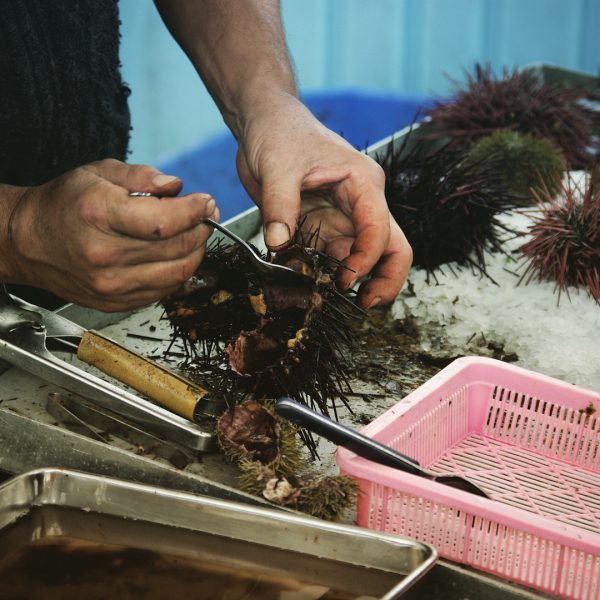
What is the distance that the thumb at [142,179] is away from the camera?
85 cm

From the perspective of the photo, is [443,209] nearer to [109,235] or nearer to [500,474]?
[500,474]

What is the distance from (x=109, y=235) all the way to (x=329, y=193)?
41 centimetres

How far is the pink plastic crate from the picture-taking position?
2.41ft

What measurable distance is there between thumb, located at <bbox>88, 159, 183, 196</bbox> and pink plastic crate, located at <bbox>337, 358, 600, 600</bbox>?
1.04 feet

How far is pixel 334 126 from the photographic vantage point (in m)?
2.57

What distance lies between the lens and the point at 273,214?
1032mm

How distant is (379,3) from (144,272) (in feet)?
9.96

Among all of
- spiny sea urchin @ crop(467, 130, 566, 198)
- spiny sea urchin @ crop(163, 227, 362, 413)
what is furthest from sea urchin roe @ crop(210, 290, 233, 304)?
spiny sea urchin @ crop(467, 130, 566, 198)

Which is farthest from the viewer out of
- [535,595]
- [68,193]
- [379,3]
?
[379,3]

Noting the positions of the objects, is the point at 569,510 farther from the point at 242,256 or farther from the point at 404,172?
the point at 404,172

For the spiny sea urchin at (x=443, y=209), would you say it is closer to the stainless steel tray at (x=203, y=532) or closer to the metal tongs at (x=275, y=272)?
the metal tongs at (x=275, y=272)

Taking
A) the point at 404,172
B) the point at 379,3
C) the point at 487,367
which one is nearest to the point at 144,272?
the point at 487,367

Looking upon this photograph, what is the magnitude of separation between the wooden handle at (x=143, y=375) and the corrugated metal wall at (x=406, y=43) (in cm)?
237

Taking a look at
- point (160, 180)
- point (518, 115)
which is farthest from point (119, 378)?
point (518, 115)
